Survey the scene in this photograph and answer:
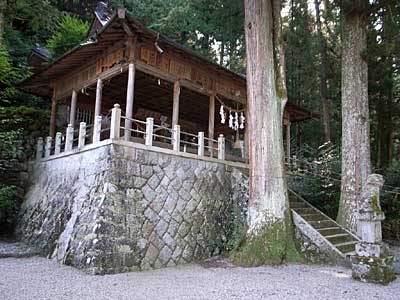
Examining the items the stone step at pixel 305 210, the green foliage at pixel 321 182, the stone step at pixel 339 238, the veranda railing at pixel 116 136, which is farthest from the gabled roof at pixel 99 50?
the stone step at pixel 339 238

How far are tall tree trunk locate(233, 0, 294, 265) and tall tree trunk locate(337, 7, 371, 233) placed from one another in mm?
2018

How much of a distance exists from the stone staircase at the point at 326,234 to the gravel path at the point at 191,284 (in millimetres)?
472

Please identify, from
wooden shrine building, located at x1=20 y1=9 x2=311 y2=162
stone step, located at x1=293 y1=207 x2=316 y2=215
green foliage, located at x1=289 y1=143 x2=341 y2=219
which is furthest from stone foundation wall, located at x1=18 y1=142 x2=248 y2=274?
green foliage, located at x1=289 y1=143 x2=341 y2=219

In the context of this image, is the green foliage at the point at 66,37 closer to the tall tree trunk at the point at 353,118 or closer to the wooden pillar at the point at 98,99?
the wooden pillar at the point at 98,99

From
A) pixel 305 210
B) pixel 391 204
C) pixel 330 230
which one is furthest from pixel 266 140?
pixel 391 204

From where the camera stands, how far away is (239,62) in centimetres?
1786

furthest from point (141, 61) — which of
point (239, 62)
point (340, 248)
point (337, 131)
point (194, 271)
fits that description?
point (337, 131)

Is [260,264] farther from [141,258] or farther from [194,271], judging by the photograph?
[141,258]

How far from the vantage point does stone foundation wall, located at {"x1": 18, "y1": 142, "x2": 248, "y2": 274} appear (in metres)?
6.26

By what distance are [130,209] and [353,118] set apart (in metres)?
6.15

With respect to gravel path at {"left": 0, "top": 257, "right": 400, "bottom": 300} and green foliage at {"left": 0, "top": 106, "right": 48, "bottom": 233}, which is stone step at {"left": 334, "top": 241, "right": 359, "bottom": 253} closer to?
gravel path at {"left": 0, "top": 257, "right": 400, "bottom": 300}

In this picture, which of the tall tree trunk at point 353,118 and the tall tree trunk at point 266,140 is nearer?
the tall tree trunk at point 266,140

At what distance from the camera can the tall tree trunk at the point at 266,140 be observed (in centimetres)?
690

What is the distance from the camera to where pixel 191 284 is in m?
5.27
